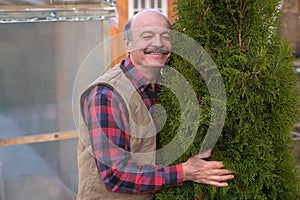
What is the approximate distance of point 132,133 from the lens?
1.38 m

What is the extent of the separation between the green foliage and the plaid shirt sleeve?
10 cm

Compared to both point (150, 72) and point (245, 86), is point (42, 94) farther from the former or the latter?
point (245, 86)

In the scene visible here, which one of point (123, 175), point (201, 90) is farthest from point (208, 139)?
point (123, 175)

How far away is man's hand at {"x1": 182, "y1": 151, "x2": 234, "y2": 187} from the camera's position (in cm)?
130

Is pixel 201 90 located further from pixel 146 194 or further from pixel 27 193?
pixel 27 193

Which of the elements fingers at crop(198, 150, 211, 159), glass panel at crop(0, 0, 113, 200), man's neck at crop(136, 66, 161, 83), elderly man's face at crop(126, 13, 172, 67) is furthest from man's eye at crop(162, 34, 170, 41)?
glass panel at crop(0, 0, 113, 200)

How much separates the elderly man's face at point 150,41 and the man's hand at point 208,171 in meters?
0.38

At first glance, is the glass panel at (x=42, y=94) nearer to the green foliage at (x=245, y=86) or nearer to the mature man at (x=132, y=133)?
the mature man at (x=132, y=133)

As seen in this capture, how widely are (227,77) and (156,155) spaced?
412 millimetres

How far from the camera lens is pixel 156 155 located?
1456 millimetres

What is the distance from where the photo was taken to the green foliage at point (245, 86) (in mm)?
1240

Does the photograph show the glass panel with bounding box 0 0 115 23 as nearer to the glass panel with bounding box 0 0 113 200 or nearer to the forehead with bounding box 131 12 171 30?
the glass panel with bounding box 0 0 113 200

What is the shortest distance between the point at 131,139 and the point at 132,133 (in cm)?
2

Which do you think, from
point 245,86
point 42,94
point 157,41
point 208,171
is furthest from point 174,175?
point 42,94
